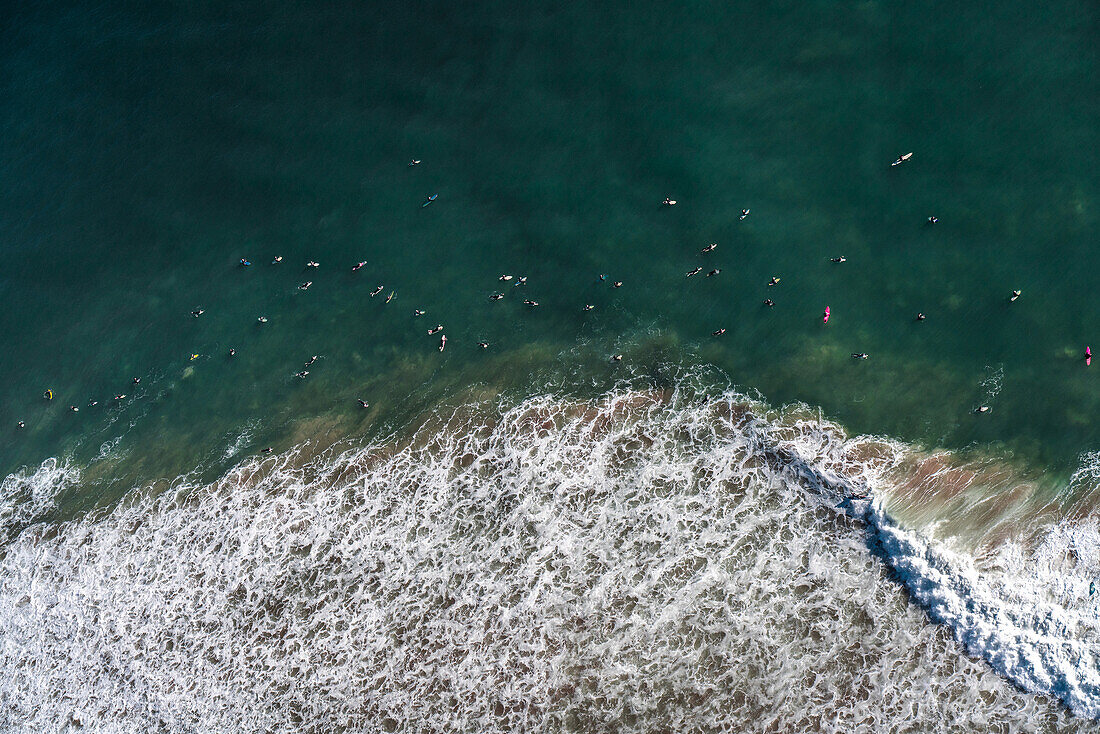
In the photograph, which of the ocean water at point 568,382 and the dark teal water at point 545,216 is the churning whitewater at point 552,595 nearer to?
the ocean water at point 568,382

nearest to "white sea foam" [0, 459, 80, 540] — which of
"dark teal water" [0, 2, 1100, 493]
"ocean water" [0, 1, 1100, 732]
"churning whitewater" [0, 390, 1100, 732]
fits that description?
"ocean water" [0, 1, 1100, 732]

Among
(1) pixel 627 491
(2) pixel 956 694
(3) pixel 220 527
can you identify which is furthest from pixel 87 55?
(2) pixel 956 694

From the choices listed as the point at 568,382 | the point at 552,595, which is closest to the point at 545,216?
the point at 568,382

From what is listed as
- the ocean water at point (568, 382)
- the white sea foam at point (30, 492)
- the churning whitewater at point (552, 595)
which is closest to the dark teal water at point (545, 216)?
the ocean water at point (568, 382)

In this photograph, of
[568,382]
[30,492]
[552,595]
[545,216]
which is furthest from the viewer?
[30,492]

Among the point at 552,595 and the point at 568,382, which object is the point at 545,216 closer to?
the point at 568,382

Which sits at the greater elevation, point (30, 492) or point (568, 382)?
point (568, 382)
